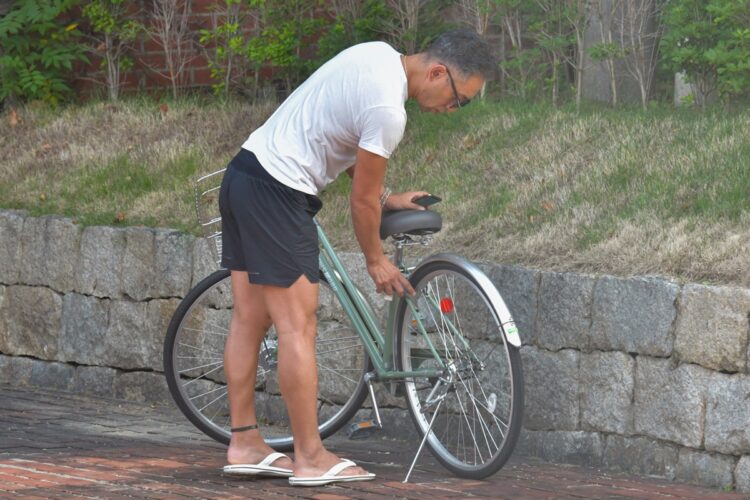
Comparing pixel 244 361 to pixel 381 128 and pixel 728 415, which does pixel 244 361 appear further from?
pixel 728 415

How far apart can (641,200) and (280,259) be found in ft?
6.64

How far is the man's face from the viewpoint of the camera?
16.1ft

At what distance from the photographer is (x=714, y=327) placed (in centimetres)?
532

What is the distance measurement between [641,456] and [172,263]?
299 centimetres

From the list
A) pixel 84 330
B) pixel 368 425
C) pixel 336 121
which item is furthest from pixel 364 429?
pixel 84 330

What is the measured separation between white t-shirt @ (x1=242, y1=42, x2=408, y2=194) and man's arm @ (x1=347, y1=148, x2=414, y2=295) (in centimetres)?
6

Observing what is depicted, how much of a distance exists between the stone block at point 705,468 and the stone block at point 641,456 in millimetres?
38

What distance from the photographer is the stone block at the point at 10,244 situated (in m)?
8.20

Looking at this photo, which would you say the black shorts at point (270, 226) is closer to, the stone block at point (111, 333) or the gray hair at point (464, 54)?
the gray hair at point (464, 54)

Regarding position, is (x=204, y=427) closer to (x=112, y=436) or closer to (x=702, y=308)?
(x=112, y=436)

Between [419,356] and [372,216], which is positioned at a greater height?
[372,216]

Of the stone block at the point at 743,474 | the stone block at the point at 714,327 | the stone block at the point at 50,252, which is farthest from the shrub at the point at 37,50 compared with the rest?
the stone block at the point at 743,474

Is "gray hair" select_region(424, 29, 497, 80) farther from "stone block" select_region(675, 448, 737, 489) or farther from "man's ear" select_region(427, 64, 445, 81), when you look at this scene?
"stone block" select_region(675, 448, 737, 489)

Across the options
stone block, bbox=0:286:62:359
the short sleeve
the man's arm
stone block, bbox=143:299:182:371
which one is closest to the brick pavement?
stone block, bbox=143:299:182:371
